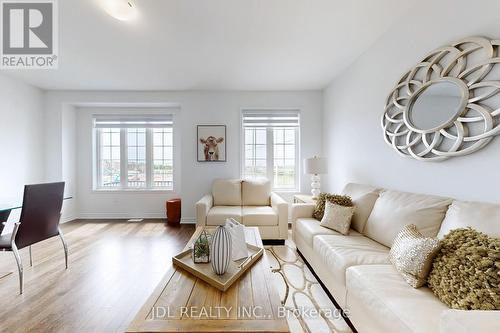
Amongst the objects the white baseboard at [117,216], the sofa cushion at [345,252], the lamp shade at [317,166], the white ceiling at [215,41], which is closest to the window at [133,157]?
the white baseboard at [117,216]

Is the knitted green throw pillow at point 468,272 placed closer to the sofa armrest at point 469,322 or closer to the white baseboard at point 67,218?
the sofa armrest at point 469,322

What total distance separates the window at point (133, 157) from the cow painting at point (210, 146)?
3.04 feet

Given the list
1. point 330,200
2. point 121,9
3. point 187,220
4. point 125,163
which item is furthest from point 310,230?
point 125,163

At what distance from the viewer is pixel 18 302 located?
6.12 ft

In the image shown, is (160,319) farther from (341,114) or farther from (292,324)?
(341,114)

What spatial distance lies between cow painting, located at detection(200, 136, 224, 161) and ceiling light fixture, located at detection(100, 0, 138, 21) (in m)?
2.31

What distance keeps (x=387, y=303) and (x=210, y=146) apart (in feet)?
11.8

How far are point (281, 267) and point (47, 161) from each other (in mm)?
4751

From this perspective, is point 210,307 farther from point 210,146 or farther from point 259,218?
point 210,146

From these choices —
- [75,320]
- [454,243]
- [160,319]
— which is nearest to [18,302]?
[75,320]

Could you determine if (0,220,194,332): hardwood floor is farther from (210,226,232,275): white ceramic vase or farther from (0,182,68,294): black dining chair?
(210,226,232,275): white ceramic vase

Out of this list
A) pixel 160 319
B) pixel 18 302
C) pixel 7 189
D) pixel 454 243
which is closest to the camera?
pixel 160 319

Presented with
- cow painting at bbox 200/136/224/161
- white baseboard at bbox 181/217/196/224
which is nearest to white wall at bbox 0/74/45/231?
white baseboard at bbox 181/217/196/224

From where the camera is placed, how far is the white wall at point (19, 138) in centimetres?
342
